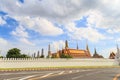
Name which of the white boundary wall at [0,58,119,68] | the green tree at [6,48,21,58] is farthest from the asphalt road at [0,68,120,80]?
the green tree at [6,48,21,58]

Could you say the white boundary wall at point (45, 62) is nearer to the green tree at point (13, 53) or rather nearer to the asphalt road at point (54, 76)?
the green tree at point (13, 53)

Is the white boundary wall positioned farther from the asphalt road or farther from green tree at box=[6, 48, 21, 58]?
the asphalt road

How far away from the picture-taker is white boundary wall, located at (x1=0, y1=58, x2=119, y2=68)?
211 feet

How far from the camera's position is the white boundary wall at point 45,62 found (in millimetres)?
64312

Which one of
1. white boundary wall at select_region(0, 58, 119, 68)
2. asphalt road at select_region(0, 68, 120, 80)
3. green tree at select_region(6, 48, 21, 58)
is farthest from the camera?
green tree at select_region(6, 48, 21, 58)

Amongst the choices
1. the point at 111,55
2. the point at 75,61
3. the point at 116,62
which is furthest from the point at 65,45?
the point at 75,61

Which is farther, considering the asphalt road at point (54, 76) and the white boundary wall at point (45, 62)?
the white boundary wall at point (45, 62)

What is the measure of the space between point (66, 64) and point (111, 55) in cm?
6709

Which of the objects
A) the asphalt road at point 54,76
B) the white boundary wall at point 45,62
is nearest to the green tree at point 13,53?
the white boundary wall at point 45,62

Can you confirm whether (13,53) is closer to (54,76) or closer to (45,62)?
(45,62)

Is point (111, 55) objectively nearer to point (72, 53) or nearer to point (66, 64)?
point (72, 53)

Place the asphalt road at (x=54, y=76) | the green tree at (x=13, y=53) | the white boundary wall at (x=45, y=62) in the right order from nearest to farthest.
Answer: the asphalt road at (x=54, y=76) → the white boundary wall at (x=45, y=62) → the green tree at (x=13, y=53)

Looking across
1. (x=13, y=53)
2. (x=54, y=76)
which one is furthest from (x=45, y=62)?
(x=54, y=76)

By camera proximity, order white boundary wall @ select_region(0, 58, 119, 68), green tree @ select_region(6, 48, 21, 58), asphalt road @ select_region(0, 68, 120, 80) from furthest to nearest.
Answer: green tree @ select_region(6, 48, 21, 58) → white boundary wall @ select_region(0, 58, 119, 68) → asphalt road @ select_region(0, 68, 120, 80)
